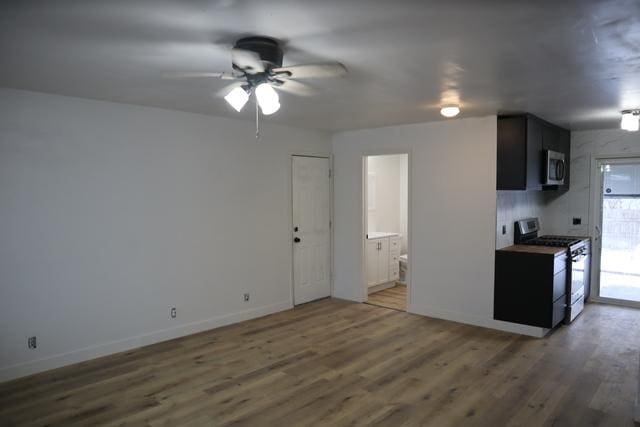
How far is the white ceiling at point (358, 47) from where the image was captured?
1.95 metres

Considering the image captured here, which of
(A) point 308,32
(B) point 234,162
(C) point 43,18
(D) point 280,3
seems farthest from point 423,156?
(C) point 43,18

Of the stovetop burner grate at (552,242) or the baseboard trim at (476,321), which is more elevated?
the stovetop burner grate at (552,242)

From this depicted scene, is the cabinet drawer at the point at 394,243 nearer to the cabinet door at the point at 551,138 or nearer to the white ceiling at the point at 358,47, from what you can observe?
the cabinet door at the point at 551,138

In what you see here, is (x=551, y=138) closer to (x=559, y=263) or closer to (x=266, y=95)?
(x=559, y=263)

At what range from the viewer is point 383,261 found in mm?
6746

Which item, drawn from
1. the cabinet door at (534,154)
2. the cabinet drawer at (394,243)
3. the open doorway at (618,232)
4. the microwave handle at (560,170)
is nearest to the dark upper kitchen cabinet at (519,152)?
the cabinet door at (534,154)

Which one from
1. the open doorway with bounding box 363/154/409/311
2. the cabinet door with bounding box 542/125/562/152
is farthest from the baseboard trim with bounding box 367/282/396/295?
the cabinet door with bounding box 542/125/562/152

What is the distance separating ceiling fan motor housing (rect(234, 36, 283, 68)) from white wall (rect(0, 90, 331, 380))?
2.34m

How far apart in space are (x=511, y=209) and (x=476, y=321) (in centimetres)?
144

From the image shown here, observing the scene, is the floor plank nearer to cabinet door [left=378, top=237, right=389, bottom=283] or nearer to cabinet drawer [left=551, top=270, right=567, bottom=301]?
cabinet drawer [left=551, top=270, right=567, bottom=301]

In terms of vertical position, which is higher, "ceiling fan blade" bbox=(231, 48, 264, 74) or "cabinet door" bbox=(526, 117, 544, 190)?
"ceiling fan blade" bbox=(231, 48, 264, 74)

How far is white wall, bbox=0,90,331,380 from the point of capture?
358cm

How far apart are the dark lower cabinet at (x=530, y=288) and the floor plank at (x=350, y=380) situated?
23 centimetres

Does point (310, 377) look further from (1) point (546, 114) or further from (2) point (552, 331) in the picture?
(1) point (546, 114)
